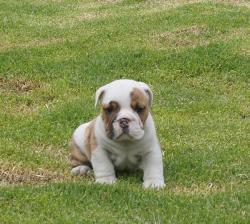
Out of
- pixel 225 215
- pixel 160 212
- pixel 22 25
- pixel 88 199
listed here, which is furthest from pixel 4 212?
pixel 22 25

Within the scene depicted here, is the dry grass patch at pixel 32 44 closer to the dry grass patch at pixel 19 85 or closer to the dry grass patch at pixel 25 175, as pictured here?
the dry grass patch at pixel 19 85

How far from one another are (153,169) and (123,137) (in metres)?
0.47

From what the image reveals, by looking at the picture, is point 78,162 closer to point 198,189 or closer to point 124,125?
point 124,125

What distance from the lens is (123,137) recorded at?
6.65 metres

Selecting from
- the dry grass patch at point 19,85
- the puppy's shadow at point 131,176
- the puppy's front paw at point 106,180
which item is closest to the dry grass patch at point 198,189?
the puppy's shadow at point 131,176

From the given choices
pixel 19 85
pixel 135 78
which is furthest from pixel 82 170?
pixel 135 78

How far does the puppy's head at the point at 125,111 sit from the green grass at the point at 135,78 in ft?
1.55

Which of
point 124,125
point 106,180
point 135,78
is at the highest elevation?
point 124,125

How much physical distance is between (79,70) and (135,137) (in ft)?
19.1

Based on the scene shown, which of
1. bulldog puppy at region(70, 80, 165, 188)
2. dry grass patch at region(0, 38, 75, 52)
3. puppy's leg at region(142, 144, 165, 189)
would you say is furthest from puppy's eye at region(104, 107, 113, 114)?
dry grass patch at region(0, 38, 75, 52)

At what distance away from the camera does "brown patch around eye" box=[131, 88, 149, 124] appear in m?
6.66

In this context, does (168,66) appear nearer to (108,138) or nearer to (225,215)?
(108,138)

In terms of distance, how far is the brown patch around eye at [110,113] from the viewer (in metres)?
6.66

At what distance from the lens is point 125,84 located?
6777 mm
